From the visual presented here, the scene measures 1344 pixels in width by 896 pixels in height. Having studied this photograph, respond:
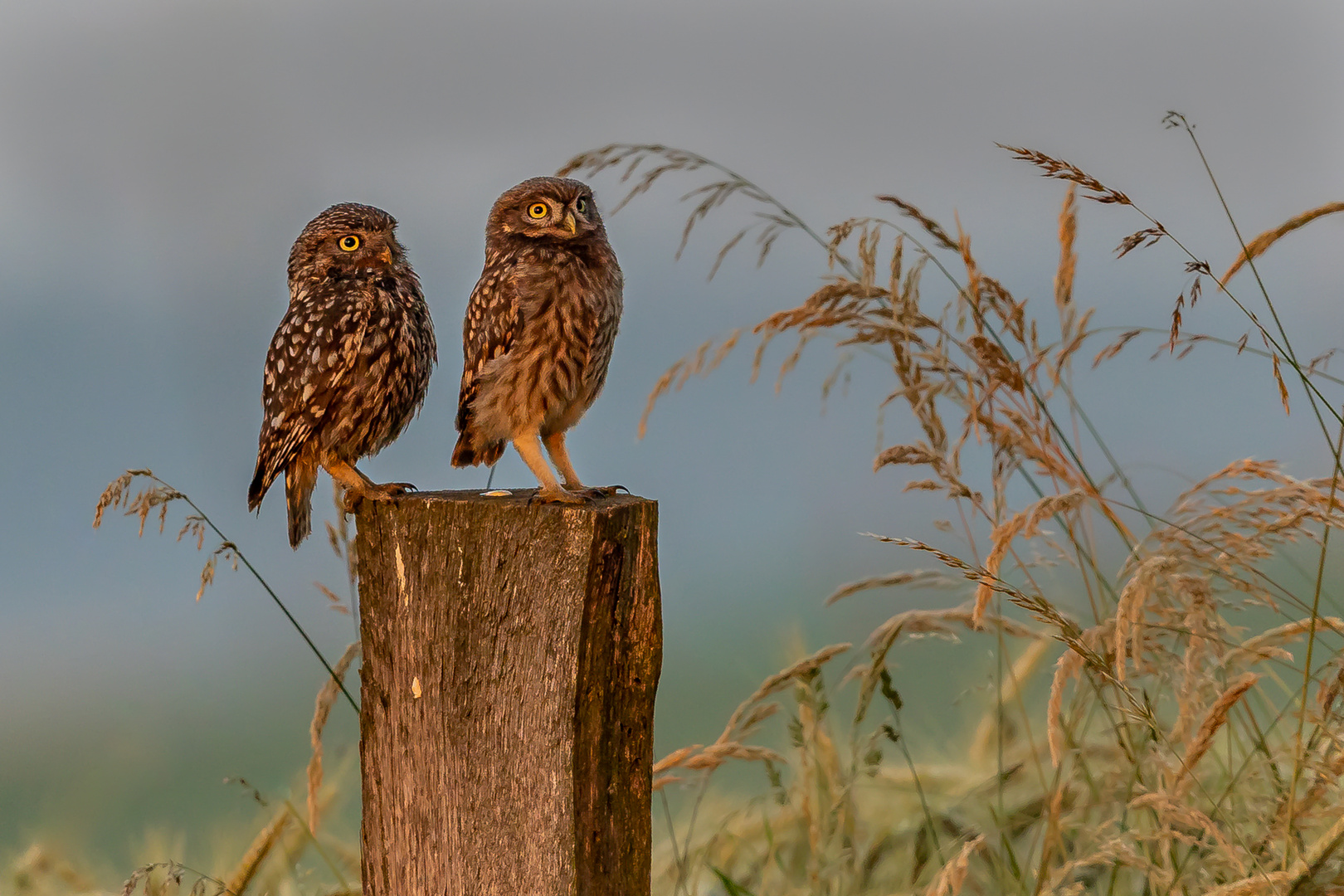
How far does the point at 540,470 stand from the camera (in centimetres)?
235

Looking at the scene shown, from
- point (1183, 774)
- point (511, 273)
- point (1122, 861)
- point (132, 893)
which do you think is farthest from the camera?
point (132, 893)

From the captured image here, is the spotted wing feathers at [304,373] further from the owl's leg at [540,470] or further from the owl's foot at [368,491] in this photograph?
the owl's leg at [540,470]

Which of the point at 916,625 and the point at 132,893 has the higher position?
the point at 916,625

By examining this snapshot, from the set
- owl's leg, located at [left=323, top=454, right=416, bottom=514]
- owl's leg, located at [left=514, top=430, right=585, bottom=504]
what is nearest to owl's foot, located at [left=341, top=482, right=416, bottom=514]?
owl's leg, located at [left=323, top=454, right=416, bottom=514]

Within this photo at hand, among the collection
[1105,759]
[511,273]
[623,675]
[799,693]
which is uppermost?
[511,273]

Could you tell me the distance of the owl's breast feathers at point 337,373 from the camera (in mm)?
2607

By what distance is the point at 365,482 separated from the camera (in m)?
2.62

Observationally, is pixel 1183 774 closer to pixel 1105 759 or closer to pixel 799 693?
pixel 1105 759

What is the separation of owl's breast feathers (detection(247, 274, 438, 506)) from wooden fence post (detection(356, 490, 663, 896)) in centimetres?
69

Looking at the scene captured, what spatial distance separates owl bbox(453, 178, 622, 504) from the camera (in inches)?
95.7

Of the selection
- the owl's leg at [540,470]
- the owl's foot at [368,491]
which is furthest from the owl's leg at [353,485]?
the owl's leg at [540,470]

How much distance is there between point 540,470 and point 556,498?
0.29m

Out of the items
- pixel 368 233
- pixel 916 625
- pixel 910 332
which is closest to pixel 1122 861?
pixel 916 625

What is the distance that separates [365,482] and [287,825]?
87 cm
